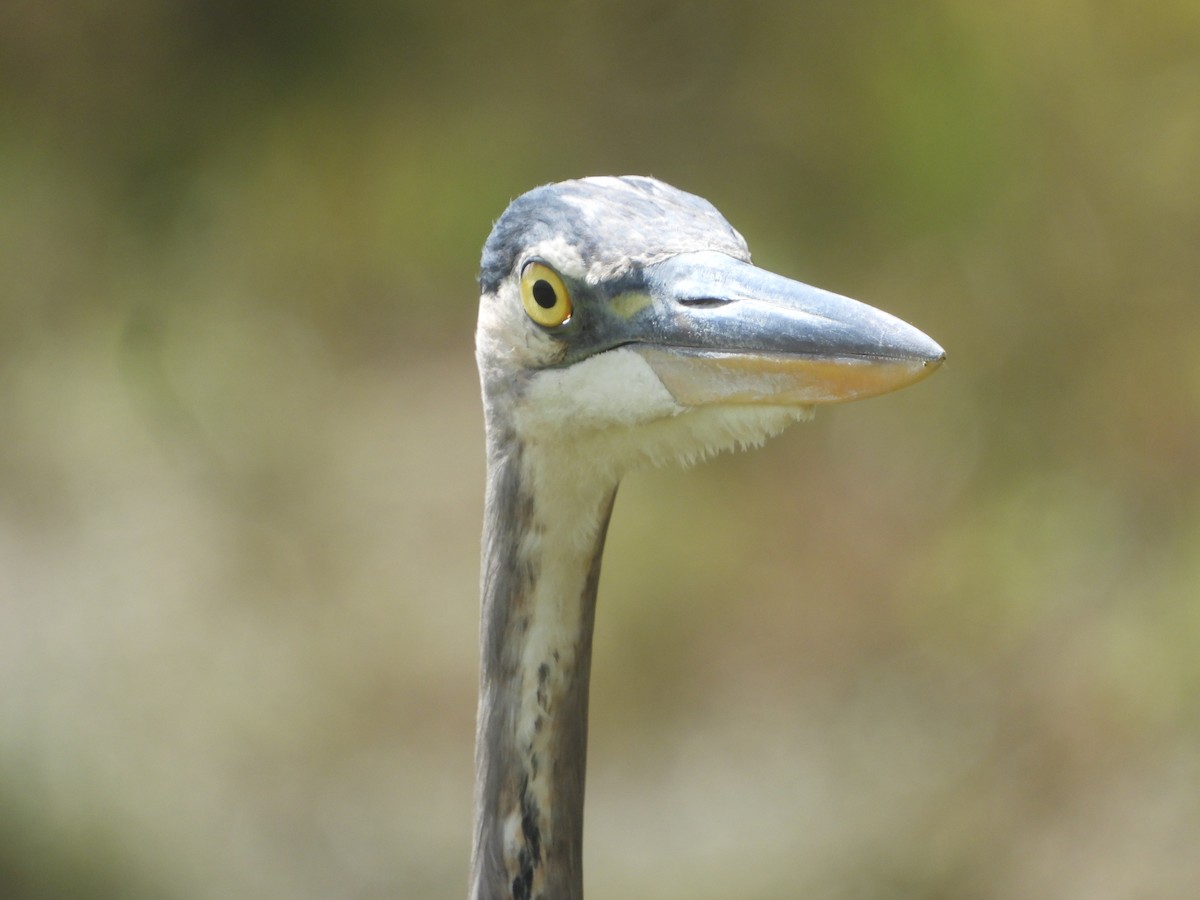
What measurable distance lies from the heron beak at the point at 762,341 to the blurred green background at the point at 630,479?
214cm

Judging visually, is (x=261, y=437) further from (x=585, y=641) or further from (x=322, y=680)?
(x=585, y=641)

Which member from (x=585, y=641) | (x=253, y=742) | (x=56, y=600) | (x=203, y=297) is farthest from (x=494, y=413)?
(x=203, y=297)

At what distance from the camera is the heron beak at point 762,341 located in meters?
1.20

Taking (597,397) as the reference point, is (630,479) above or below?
above

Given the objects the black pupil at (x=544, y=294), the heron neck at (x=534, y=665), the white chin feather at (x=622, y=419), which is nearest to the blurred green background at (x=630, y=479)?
the heron neck at (x=534, y=665)

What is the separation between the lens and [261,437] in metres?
4.39

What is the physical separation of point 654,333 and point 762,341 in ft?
0.40

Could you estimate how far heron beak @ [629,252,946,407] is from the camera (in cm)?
120

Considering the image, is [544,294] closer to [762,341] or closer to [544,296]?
[544,296]

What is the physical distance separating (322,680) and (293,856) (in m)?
0.54

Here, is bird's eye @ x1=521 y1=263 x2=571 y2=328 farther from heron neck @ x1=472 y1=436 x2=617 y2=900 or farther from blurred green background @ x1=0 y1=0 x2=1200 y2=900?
blurred green background @ x1=0 y1=0 x2=1200 y2=900

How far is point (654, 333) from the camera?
A: 1.31 metres

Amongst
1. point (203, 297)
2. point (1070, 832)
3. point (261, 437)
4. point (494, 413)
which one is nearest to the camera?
point (494, 413)

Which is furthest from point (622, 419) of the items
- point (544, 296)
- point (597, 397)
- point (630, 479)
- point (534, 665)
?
point (630, 479)
